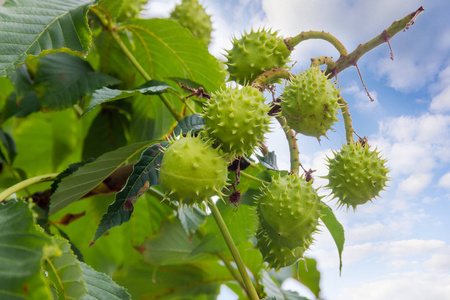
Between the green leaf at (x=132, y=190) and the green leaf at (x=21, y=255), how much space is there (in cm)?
25

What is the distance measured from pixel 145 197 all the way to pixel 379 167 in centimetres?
111

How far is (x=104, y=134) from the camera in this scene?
6.86ft

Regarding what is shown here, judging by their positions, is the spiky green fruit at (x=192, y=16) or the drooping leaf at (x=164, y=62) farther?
the spiky green fruit at (x=192, y=16)

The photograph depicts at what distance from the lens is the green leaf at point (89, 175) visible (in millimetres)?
1319

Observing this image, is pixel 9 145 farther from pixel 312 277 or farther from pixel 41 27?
pixel 312 277

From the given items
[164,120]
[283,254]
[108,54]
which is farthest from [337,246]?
[108,54]

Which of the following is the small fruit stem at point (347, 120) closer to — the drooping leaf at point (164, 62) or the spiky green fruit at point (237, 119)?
the spiky green fruit at point (237, 119)

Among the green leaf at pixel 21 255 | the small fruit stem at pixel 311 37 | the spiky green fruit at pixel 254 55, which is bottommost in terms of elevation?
the green leaf at pixel 21 255

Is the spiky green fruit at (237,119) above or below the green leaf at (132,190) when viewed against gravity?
above

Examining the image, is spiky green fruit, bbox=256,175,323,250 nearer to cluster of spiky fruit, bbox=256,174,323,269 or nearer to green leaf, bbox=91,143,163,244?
cluster of spiky fruit, bbox=256,174,323,269

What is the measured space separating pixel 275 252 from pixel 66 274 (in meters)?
0.52

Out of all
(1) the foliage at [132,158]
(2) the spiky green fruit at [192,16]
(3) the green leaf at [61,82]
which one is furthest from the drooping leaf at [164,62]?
(2) the spiky green fruit at [192,16]

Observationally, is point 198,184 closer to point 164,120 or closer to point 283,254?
point 283,254

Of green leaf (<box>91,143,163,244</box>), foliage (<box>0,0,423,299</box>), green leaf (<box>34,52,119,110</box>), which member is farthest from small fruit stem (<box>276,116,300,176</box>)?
green leaf (<box>34,52,119,110</box>)
